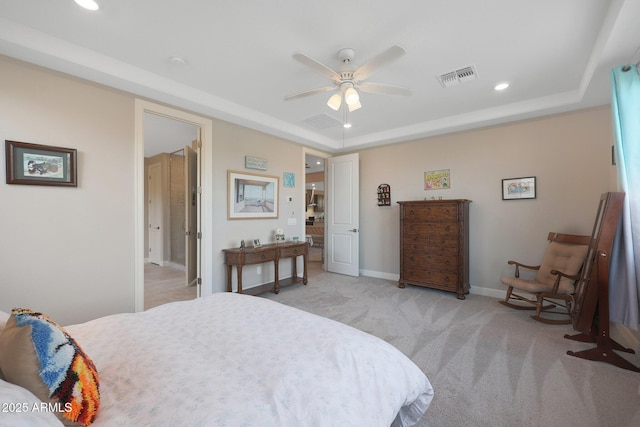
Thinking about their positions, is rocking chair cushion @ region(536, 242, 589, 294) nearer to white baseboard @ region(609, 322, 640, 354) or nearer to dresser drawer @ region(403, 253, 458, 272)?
white baseboard @ region(609, 322, 640, 354)

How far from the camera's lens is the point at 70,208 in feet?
8.02

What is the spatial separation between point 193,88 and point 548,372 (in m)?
4.31

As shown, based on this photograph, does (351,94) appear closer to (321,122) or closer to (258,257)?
(321,122)

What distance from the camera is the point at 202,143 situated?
3469 millimetres

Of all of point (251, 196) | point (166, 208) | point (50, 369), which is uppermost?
point (251, 196)

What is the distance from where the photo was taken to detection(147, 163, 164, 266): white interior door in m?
6.05

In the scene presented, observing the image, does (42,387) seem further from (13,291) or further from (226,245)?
(226,245)

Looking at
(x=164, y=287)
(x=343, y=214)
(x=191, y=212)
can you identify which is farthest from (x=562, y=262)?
(x=164, y=287)

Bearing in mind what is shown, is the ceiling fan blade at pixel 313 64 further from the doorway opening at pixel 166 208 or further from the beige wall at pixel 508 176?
the doorway opening at pixel 166 208

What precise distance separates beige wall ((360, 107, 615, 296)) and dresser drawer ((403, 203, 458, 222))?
0.47 metres

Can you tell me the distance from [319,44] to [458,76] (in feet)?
5.00

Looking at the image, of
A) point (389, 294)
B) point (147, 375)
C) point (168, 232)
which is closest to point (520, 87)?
point (389, 294)

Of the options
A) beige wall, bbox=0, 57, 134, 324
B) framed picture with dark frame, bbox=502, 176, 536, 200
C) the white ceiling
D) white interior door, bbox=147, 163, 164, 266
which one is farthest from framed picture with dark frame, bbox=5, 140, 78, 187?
framed picture with dark frame, bbox=502, 176, 536, 200

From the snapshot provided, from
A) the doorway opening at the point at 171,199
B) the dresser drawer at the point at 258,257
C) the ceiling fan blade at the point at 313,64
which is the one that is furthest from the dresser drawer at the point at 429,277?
the ceiling fan blade at the point at 313,64
